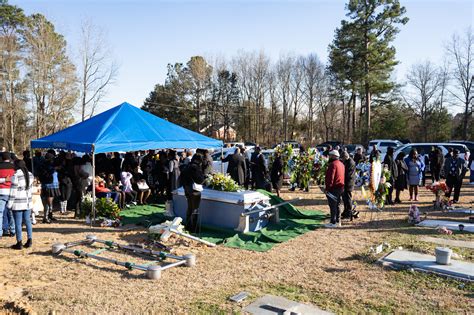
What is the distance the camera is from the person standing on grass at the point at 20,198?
6.79 m

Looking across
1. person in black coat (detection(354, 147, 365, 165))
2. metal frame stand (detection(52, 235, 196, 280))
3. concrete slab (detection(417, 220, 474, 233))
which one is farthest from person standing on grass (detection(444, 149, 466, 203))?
metal frame stand (detection(52, 235, 196, 280))

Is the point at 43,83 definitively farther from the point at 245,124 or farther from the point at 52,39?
the point at 245,124

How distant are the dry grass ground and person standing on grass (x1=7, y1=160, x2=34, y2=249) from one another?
41 cm

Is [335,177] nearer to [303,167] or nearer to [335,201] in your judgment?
[335,201]

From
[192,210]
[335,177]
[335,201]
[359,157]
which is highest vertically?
[359,157]

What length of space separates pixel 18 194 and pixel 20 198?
8 centimetres

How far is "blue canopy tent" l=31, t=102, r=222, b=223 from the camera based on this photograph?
8891mm

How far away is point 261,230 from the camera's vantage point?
844cm

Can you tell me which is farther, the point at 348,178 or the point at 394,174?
the point at 394,174

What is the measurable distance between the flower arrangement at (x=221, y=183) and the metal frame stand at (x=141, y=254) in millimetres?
2527

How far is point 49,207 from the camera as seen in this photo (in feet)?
30.0

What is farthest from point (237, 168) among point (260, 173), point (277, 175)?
point (277, 175)

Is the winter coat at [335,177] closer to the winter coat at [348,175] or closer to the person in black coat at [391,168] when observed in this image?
the winter coat at [348,175]

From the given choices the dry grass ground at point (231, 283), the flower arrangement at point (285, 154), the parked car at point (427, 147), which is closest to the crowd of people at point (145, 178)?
the flower arrangement at point (285, 154)
